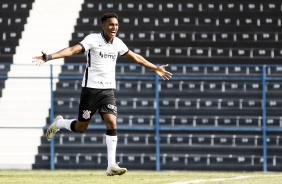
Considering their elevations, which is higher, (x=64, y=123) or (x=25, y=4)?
(x=25, y=4)

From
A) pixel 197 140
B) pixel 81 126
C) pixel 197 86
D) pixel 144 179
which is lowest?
pixel 144 179

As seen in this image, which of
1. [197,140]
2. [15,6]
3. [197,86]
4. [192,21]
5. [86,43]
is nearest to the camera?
[86,43]

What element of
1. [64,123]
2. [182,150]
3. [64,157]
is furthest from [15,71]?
[64,123]

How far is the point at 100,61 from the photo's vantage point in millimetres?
10648

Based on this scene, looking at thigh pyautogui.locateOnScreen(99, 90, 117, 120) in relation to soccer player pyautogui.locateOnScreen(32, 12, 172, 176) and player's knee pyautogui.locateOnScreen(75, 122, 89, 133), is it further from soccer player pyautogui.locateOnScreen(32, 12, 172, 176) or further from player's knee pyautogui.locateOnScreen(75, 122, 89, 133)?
player's knee pyautogui.locateOnScreen(75, 122, 89, 133)

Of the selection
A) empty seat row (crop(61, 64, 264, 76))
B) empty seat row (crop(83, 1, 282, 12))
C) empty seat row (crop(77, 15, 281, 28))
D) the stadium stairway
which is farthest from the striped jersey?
empty seat row (crop(83, 1, 282, 12))

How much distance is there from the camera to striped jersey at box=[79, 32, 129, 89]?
417 inches

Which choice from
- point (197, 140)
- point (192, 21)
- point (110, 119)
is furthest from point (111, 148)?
point (192, 21)

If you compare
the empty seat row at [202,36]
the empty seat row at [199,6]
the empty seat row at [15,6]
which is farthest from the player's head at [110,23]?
the empty seat row at [15,6]

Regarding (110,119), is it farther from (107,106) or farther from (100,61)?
(100,61)

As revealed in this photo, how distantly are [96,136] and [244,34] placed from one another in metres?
4.96

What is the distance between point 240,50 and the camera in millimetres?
20422

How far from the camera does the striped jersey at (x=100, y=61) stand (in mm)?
10602

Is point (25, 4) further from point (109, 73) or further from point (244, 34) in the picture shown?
point (109, 73)
